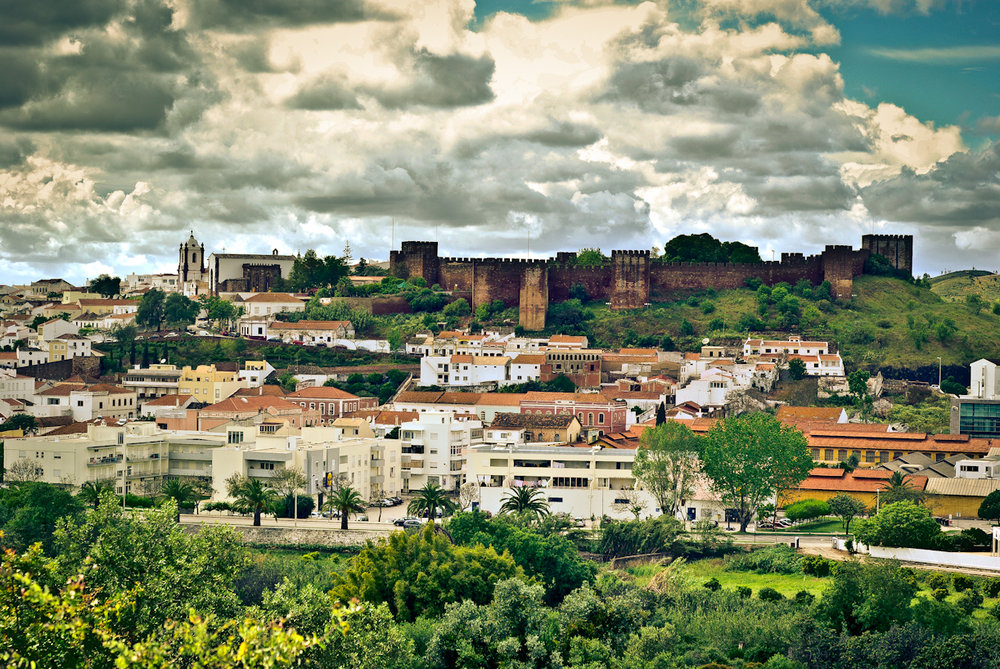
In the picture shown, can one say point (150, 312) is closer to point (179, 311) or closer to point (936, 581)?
point (179, 311)

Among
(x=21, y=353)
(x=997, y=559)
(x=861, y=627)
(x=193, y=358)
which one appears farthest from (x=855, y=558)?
(x=21, y=353)

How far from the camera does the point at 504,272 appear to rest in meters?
72.9

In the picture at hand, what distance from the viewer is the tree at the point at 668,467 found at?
37000 mm

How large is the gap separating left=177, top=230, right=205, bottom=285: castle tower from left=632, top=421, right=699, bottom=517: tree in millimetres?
54764

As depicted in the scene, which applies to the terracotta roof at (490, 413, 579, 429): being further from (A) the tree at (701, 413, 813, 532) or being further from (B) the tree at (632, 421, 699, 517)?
(A) the tree at (701, 413, 813, 532)

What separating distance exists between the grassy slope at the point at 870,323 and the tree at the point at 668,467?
2521 cm

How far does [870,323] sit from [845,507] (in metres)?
31.6

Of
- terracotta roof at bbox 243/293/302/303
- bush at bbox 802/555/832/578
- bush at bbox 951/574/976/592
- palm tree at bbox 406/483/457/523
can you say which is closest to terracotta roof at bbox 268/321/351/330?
terracotta roof at bbox 243/293/302/303

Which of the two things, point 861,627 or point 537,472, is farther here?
point 537,472

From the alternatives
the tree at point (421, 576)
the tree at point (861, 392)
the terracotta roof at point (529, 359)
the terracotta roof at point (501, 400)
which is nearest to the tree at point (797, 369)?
the tree at point (861, 392)

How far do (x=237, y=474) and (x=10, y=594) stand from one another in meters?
25.2

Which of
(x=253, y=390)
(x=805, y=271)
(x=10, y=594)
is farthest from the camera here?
(x=805, y=271)

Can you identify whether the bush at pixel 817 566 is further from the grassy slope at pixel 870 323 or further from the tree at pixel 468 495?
the grassy slope at pixel 870 323

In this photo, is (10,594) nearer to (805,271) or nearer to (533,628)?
(533,628)
